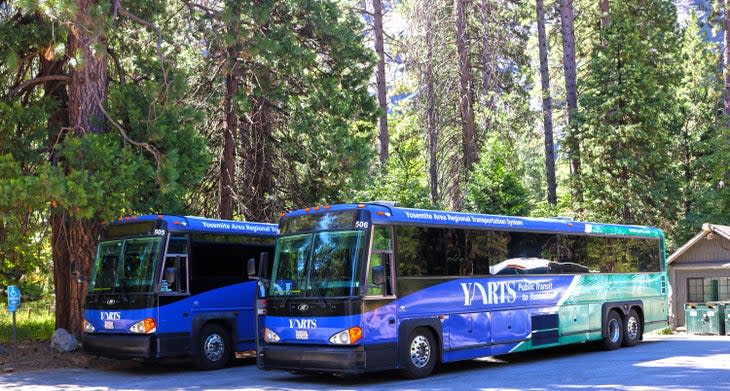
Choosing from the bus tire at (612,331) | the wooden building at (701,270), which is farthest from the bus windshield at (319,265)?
the wooden building at (701,270)

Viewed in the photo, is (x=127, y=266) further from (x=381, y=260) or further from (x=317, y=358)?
(x=381, y=260)

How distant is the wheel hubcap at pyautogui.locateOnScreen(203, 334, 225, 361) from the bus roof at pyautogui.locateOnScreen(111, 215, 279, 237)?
83.7 inches

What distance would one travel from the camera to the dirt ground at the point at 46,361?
17.2 m

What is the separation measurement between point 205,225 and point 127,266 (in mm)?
1745

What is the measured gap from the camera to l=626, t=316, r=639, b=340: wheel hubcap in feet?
68.9

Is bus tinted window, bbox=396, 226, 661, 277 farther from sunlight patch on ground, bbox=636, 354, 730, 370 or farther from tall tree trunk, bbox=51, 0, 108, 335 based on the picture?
tall tree trunk, bbox=51, 0, 108, 335

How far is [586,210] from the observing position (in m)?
34.0

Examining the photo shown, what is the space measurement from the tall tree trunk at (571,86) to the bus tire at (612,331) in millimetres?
14043

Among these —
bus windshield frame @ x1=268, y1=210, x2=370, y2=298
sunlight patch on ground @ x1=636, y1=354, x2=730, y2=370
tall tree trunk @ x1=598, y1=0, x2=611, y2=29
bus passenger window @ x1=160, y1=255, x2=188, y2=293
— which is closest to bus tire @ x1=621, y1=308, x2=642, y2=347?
sunlight patch on ground @ x1=636, y1=354, x2=730, y2=370

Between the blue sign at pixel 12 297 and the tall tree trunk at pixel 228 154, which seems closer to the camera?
the blue sign at pixel 12 297

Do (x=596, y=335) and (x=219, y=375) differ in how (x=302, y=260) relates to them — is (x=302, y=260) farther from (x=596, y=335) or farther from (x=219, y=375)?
(x=596, y=335)

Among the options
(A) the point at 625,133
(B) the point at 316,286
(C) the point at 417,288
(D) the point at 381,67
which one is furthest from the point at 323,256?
(D) the point at 381,67

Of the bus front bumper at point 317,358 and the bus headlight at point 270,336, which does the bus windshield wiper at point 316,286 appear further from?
the bus headlight at point 270,336

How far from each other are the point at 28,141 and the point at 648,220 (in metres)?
24.0
